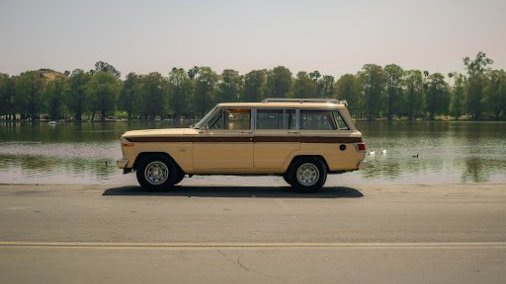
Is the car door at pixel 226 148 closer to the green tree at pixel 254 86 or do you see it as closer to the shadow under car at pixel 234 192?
the shadow under car at pixel 234 192

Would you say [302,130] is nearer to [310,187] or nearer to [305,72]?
[310,187]

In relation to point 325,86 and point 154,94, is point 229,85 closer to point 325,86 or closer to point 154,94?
point 154,94

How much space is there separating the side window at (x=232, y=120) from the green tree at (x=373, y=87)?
419ft

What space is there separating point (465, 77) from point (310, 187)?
15473 cm

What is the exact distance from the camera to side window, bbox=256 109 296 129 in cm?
1365

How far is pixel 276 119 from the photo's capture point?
13.7 meters

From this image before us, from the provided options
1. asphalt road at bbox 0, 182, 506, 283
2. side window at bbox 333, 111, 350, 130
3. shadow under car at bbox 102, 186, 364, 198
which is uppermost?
side window at bbox 333, 111, 350, 130

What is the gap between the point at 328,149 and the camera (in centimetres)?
1352

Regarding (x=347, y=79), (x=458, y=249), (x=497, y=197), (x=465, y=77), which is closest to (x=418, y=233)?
(x=458, y=249)

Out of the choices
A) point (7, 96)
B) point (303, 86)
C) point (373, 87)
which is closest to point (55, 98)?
point (7, 96)

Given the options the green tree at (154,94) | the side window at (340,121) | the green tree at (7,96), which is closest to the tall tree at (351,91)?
the green tree at (154,94)

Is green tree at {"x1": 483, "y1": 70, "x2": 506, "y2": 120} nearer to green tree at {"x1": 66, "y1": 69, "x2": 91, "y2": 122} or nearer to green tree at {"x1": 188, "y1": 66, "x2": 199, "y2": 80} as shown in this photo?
green tree at {"x1": 188, "y1": 66, "x2": 199, "y2": 80}

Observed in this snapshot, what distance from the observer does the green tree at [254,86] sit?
145375 mm

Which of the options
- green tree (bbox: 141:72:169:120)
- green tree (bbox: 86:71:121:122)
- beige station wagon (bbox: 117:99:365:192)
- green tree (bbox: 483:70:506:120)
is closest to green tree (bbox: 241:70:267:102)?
green tree (bbox: 141:72:169:120)
